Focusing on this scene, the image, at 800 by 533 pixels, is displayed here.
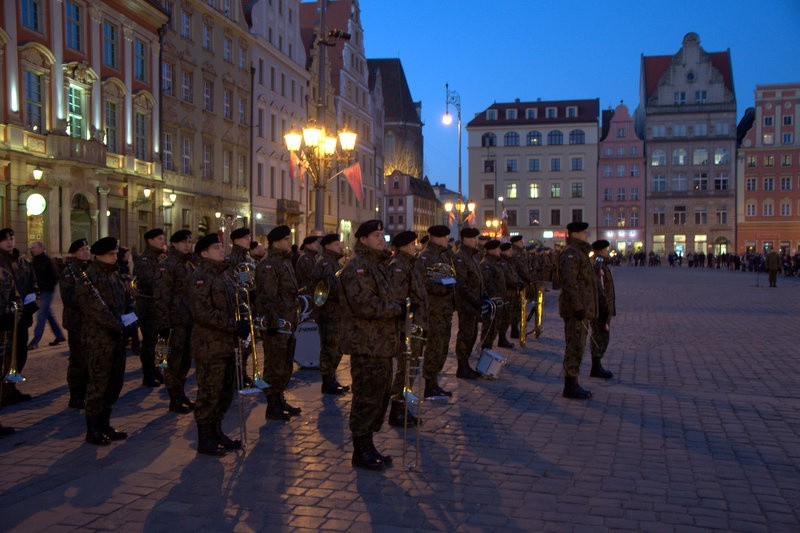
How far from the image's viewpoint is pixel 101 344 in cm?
705

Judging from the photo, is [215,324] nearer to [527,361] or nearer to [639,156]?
[527,361]

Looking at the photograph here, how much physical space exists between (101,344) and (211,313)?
127 centimetres

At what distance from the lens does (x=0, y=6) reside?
989 inches

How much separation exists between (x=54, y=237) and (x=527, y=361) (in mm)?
21972

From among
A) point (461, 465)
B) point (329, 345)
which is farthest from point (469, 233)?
point (461, 465)

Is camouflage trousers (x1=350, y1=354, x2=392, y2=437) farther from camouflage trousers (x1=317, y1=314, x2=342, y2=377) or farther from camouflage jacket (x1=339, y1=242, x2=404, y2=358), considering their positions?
camouflage trousers (x1=317, y1=314, x2=342, y2=377)

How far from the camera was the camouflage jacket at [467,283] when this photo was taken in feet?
33.0

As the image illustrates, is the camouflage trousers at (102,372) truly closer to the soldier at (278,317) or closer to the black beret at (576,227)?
the soldier at (278,317)

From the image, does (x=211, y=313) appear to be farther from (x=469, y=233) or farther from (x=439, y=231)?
(x=469, y=233)

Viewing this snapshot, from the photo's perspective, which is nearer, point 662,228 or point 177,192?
point 177,192

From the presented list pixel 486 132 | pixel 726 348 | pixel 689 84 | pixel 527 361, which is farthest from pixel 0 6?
pixel 689 84

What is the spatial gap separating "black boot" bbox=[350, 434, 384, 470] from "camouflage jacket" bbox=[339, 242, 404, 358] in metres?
0.75

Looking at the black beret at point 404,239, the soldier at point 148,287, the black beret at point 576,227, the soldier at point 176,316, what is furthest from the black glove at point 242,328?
the black beret at point 576,227

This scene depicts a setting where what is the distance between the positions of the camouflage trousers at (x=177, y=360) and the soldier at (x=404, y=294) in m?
2.47
